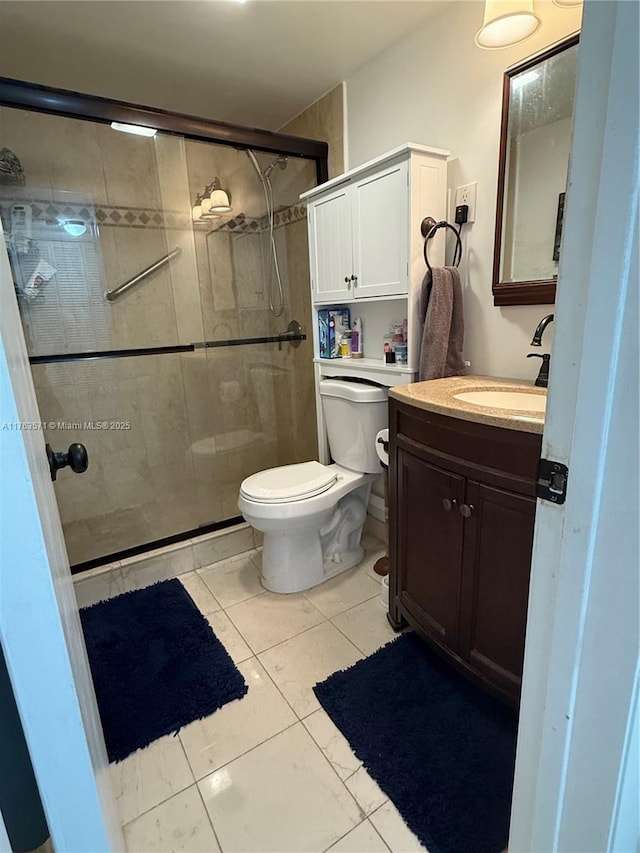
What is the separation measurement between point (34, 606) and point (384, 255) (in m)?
1.61

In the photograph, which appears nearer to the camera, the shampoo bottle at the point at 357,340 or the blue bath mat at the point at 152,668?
the blue bath mat at the point at 152,668

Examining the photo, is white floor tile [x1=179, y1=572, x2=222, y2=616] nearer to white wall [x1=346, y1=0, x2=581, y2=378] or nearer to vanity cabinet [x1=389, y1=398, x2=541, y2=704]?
vanity cabinet [x1=389, y1=398, x2=541, y2=704]

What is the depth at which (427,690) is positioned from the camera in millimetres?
1378

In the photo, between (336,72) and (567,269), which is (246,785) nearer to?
(567,269)

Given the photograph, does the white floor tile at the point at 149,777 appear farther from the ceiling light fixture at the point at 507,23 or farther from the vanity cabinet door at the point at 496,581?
the ceiling light fixture at the point at 507,23

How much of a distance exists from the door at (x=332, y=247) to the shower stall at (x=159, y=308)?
0.28 meters

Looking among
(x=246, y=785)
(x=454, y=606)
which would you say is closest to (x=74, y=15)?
(x=454, y=606)

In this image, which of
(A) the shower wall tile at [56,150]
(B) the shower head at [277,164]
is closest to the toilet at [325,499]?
(B) the shower head at [277,164]

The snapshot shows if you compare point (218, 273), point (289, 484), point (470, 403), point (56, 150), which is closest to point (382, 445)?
point (289, 484)

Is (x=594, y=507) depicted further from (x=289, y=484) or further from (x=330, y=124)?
(x=330, y=124)

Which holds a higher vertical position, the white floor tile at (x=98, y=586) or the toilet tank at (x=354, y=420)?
the toilet tank at (x=354, y=420)

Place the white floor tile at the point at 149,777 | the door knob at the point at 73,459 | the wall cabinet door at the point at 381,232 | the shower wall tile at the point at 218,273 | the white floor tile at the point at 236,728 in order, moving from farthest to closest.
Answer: the shower wall tile at the point at 218,273, the wall cabinet door at the point at 381,232, the white floor tile at the point at 236,728, the white floor tile at the point at 149,777, the door knob at the point at 73,459

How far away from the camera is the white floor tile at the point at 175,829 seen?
102 cm

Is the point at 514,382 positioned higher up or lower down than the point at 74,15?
lower down
